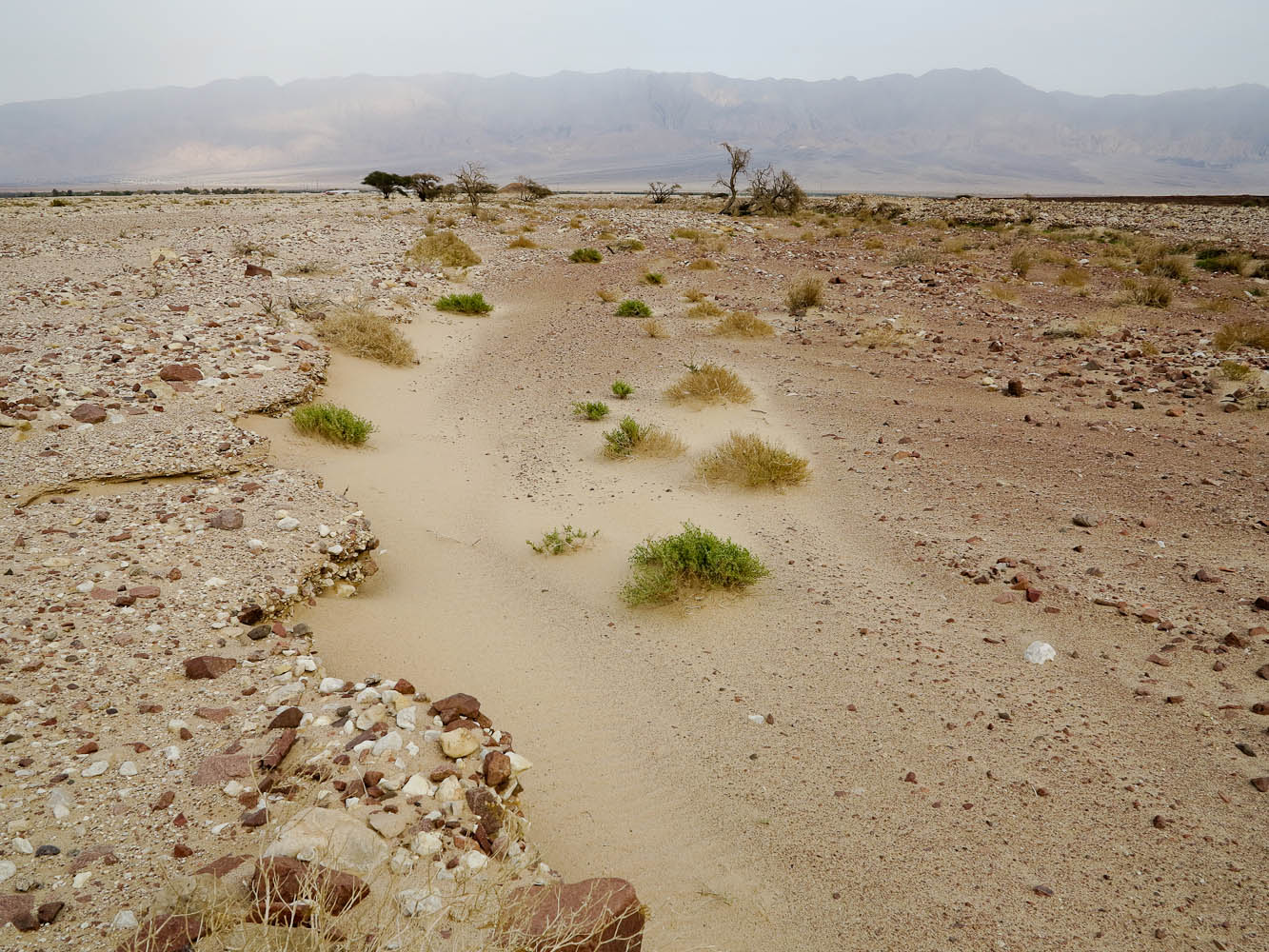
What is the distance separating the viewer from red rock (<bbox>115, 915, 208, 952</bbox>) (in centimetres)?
200

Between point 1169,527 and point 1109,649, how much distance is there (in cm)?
197

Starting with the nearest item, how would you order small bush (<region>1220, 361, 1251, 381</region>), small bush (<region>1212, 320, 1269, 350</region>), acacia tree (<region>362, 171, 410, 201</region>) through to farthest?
1. small bush (<region>1220, 361, 1251, 381</region>)
2. small bush (<region>1212, 320, 1269, 350</region>)
3. acacia tree (<region>362, 171, 410, 201</region>)

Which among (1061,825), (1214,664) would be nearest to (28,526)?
(1061,825)

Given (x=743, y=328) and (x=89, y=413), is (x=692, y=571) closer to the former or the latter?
(x=89, y=413)

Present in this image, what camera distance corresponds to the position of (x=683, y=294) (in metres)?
13.9

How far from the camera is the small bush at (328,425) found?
22.7 ft

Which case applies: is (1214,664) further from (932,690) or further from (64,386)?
(64,386)

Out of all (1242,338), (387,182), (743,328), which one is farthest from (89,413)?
(387,182)

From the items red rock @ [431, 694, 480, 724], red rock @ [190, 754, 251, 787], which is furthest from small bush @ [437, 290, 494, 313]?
red rock @ [190, 754, 251, 787]

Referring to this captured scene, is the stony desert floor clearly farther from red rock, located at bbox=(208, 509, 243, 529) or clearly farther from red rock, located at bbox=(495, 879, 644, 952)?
red rock, located at bbox=(495, 879, 644, 952)

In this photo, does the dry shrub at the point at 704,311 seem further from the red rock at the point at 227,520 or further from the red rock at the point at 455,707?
the red rock at the point at 455,707

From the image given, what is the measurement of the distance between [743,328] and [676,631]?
7.76 m

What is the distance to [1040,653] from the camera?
3947 millimetres

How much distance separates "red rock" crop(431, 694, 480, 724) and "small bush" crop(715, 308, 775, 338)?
29.0 feet
